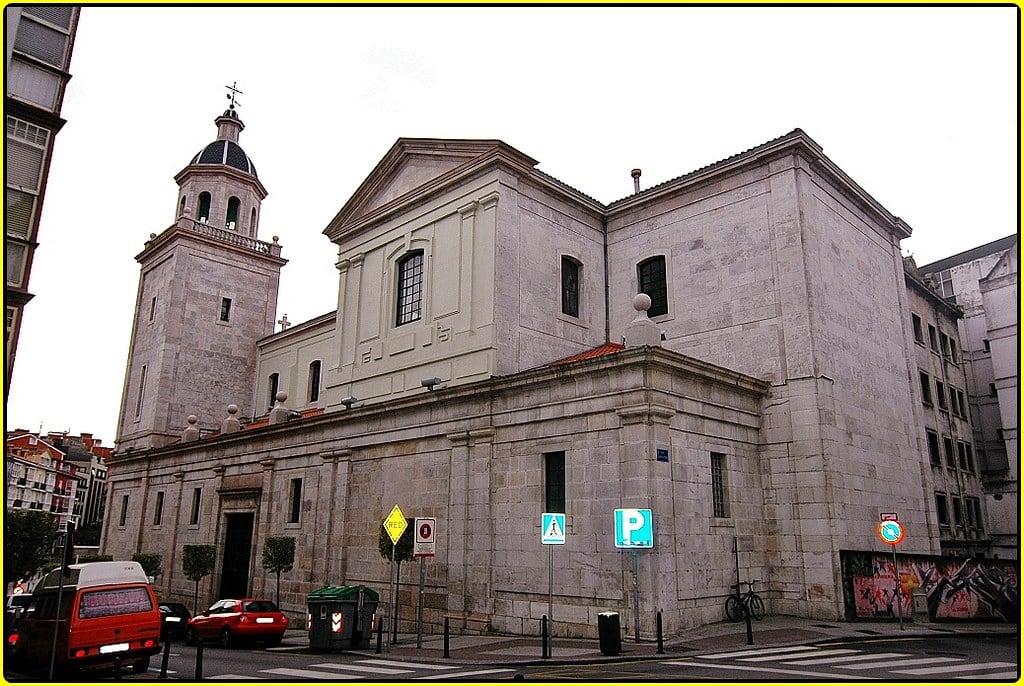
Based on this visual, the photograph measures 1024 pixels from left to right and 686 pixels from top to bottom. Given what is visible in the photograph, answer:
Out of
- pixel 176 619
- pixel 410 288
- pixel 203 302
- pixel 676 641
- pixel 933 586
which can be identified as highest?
pixel 203 302

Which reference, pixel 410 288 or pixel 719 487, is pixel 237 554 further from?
pixel 719 487

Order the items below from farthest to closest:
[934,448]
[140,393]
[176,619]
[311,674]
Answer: [140,393] → [934,448] → [176,619] → [311,674]

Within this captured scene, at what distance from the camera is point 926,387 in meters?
33.9

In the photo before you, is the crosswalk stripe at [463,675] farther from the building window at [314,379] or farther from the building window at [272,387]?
the building window at [272,387]

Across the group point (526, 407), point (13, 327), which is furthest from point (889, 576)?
point (13, 327)

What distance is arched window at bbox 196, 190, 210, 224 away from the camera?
45.7m

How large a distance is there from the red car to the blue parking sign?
396 inches

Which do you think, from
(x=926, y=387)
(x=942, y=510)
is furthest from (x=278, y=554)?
(x=926, y=387)

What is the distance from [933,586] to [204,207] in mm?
41945

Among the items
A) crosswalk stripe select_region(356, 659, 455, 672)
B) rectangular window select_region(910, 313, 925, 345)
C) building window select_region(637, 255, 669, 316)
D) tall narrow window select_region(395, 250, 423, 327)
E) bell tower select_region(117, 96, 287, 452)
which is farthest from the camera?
bell tower select_region(117, 96, 287, 452)

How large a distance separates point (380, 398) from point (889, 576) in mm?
17580

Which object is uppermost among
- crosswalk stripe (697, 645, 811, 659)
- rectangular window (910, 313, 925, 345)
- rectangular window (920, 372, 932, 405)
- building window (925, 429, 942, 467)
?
rectangular window (910, 313, 925, 345)

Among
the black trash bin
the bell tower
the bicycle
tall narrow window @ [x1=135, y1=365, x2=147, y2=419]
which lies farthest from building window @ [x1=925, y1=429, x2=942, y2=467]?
tall narrow window @ [x1=135, y1=365, x2=147, y2=419]

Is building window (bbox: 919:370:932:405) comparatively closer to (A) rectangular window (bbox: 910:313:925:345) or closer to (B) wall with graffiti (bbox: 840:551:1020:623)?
(A) rectangular window (bbox: 910:313:925:345)
